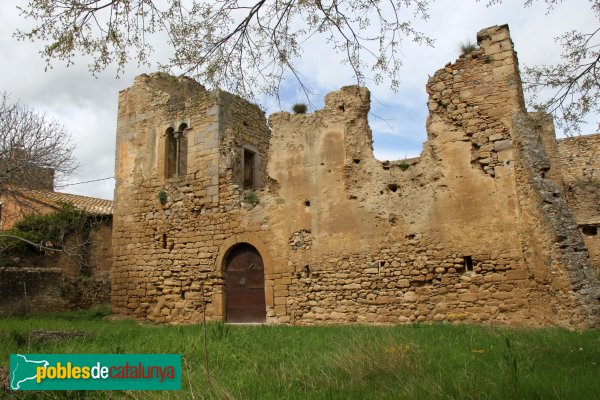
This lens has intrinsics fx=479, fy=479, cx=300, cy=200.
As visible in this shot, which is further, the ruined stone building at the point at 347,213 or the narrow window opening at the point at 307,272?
the narrow window opening at the point at 307,272

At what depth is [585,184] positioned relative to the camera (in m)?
16.5

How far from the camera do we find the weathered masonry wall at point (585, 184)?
602 inches

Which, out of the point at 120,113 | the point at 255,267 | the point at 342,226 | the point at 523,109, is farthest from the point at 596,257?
the point at 120,113

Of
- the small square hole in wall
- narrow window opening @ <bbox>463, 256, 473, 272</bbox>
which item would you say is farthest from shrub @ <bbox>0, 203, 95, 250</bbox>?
the small square hole in wall

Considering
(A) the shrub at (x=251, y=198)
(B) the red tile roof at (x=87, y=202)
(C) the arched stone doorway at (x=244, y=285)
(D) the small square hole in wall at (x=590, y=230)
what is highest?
(B) the red tile roof at (x=87, y=202)

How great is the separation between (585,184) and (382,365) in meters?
15.2

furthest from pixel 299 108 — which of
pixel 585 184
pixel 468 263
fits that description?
pixel 585 184

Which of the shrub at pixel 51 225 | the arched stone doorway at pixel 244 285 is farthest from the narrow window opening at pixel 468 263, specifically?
the shrub at pixel 51 225

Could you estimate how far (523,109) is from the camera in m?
8.89

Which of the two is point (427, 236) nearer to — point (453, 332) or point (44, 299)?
point (453, 332)

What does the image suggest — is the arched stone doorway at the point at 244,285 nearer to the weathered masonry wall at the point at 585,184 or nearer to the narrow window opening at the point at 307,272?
the narrow window opening at the point at 307,272

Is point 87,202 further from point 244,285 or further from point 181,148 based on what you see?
point 244,285

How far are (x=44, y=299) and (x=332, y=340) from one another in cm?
1131
